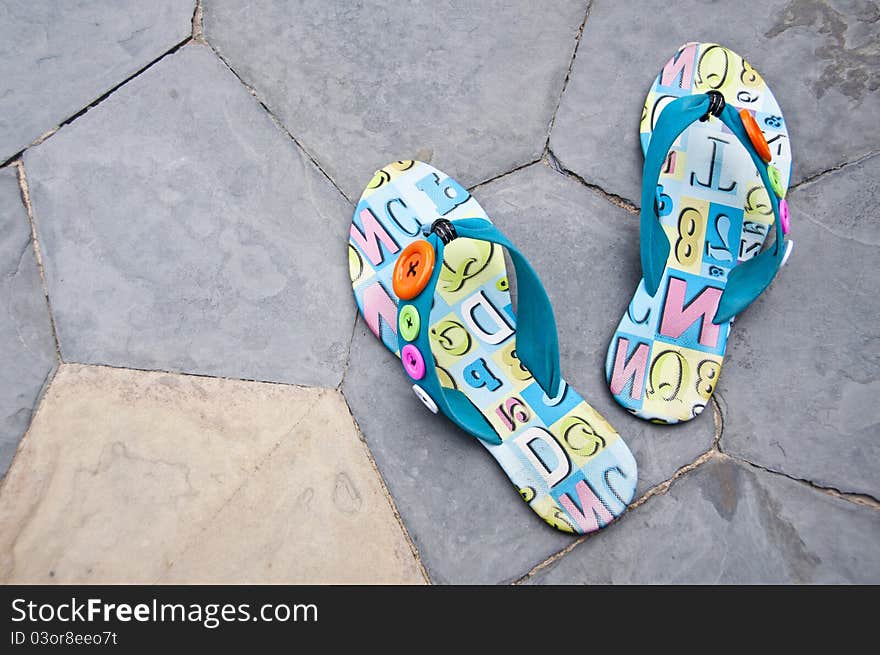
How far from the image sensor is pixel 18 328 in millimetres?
1271

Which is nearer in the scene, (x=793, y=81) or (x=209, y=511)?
(x=209, y=511)

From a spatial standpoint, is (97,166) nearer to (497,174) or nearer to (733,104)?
(497,174)

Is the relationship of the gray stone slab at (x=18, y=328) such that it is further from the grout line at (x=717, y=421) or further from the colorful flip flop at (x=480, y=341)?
the grout line at (x=717, y=421)

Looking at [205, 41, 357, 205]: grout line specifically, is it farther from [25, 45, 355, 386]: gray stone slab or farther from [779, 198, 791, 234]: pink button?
[779, 198, 791, 234]: pink button

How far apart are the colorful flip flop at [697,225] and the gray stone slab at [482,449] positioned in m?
0.04

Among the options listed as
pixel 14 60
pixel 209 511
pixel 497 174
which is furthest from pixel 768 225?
pixel 14 60

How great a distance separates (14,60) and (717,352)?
50.4 inches

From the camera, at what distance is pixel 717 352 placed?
1263mm

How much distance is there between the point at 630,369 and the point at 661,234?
228 millimetres

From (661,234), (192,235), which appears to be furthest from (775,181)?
(192,235)

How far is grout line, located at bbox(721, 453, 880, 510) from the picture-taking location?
1.20 meters
